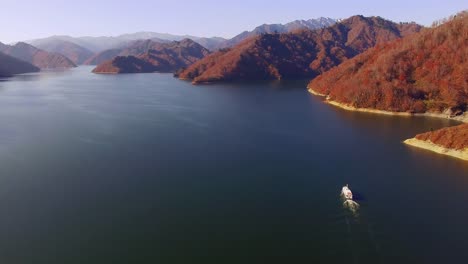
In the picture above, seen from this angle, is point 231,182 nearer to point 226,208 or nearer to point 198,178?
point 198,178

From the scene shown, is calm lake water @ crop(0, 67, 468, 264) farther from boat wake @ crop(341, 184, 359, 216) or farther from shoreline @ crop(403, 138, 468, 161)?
shoreline @ crop(403, 138, 468, 161)

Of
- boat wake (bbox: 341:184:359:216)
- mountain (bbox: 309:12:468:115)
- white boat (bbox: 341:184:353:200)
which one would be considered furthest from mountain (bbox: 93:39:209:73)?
boat wake (bbox: 341:184:359:216)

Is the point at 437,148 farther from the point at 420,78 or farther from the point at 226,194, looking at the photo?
the point at 420,78

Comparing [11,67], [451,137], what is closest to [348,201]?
[451,137]

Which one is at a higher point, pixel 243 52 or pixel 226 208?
pixel 243 52

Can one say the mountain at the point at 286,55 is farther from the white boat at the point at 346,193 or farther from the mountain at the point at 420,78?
the white boat at the point at 346,193

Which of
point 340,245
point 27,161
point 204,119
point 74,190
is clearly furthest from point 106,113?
point 340,245
